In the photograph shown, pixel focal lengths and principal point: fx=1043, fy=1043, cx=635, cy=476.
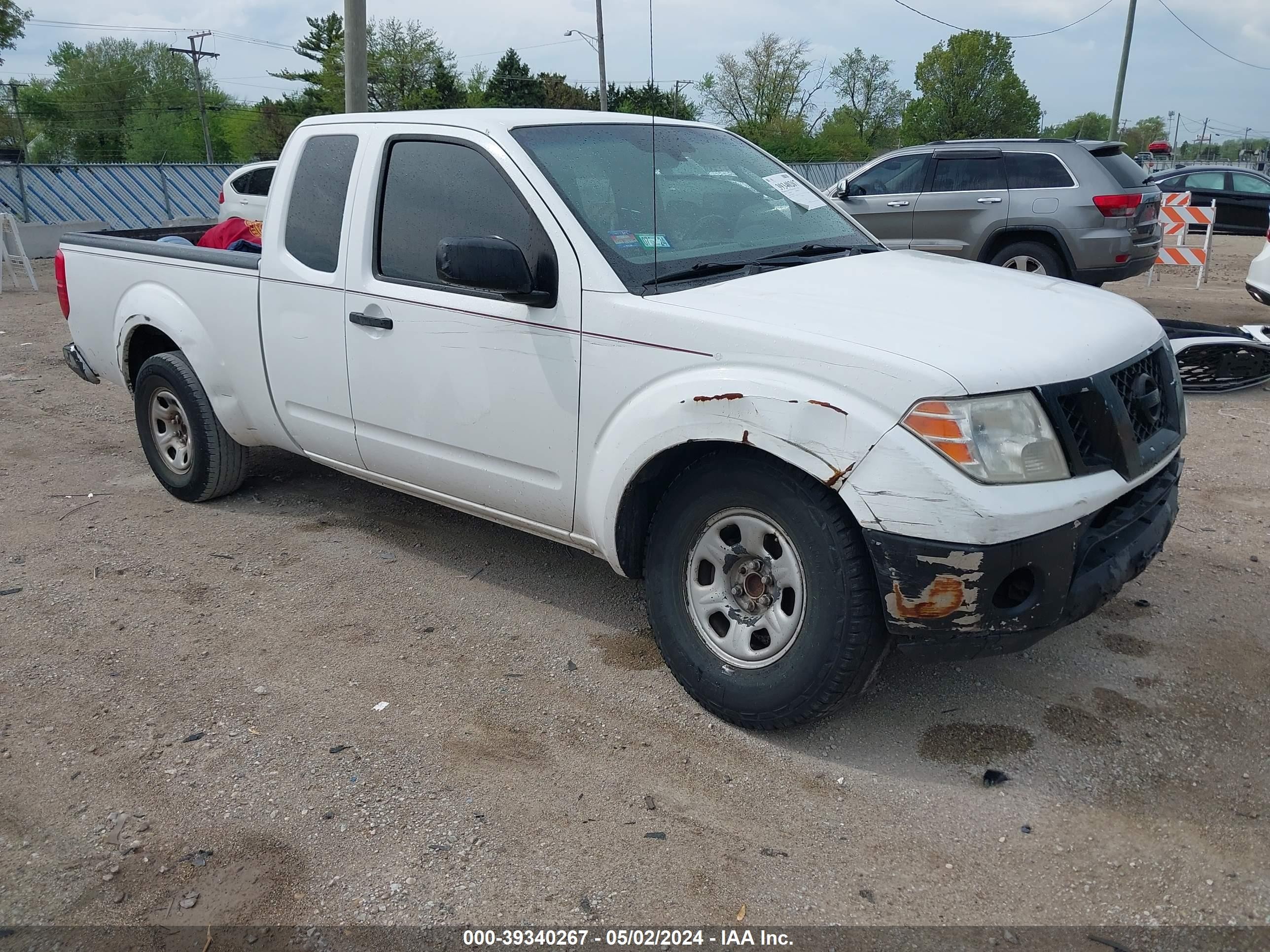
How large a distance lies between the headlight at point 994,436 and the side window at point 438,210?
1471 mm

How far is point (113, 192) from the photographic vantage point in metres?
24.6

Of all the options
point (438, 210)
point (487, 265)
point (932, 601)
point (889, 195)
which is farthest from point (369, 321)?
point (889, 195)

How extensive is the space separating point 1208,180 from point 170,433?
19920 millimetres

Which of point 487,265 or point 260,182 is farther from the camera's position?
point 260,182

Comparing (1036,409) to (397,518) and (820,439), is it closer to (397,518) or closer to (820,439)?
(820,439)

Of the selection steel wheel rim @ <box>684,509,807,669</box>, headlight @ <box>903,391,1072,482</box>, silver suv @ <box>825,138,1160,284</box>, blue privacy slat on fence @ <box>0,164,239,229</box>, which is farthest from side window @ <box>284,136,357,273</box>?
blue privacy slat on fence @ <box>0,164,239,229</box>

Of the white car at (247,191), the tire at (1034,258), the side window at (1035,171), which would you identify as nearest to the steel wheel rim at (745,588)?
the tire at (1034,258)

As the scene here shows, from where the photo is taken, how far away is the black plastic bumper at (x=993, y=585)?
2.76m

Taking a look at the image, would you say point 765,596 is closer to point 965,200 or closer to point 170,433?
point 170,433

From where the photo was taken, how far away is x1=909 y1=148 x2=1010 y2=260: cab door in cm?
1087

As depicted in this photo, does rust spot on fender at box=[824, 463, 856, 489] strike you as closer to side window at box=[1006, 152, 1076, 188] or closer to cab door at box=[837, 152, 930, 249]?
side window at box=[1006, 152, 1076, 188]

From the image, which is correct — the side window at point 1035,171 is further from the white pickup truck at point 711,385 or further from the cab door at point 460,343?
the cab door at point 460,343

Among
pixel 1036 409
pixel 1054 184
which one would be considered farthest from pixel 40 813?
pixel 1054 184

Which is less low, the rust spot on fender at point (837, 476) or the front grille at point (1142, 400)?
the front grille at point (1142, 400)
